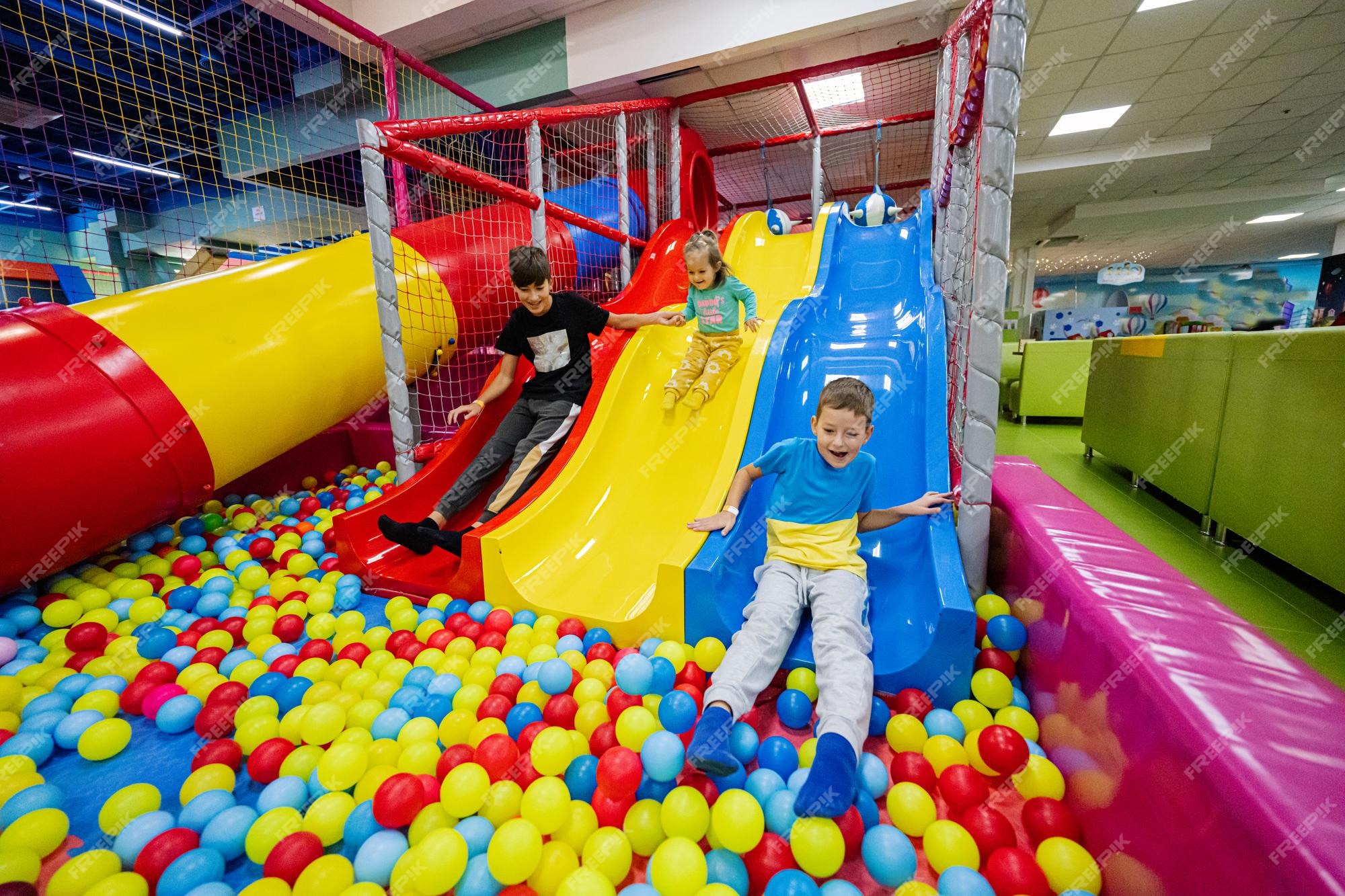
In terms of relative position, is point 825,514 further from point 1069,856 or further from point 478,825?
point 478,825

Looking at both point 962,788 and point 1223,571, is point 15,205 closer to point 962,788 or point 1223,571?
point 962,788

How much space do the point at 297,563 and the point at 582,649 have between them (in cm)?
144

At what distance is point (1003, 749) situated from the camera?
118cm

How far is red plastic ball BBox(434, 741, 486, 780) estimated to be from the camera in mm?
1247

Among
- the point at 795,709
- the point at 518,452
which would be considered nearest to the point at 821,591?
the point at 795,709

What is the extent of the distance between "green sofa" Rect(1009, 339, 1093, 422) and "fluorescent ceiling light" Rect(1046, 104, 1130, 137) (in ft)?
11.1

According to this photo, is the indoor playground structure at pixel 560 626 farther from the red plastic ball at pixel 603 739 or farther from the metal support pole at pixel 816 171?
the metal support pole at pixel 816 171

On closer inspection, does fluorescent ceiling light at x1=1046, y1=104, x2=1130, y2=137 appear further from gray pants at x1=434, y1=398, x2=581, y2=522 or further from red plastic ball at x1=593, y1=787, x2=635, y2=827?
red plastic ball at x1=593, y1=787, x2=635, y2=827


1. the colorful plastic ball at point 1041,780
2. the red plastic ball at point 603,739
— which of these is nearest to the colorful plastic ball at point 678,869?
the red plastic ball at point 603,739

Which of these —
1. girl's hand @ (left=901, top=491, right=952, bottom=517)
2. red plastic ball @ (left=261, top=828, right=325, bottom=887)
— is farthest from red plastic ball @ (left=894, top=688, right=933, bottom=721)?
red plastic ball @ (left=261, top=828, right=325, bottom=887)

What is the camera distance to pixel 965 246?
2176mm

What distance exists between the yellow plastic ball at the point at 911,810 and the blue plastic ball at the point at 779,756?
21 cm

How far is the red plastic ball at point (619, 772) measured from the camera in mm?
1148

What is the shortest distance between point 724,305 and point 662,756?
2000 millimetres
